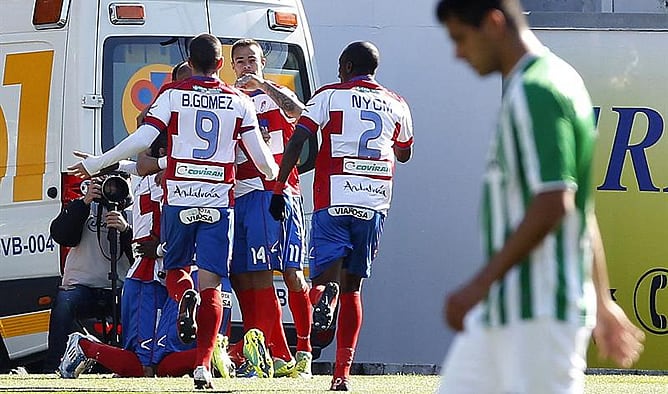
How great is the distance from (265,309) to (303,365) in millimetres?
454

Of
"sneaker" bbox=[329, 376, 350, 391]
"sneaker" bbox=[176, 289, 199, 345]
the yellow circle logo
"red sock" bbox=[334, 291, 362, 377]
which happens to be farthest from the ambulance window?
"sneaker" bbox=[329, 376, 350, 391]

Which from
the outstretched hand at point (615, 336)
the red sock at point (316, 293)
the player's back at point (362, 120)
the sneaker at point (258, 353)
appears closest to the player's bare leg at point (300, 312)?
the sneaker at point (258, 353)

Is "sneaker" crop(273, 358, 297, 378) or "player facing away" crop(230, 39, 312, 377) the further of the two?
"sneaker" crop(273, 358, 297, 378)

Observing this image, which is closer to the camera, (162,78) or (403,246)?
(162,78)

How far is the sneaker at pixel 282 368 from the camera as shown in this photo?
392 inches

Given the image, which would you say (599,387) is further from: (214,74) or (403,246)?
(403,246)

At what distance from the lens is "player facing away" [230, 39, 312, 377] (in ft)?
32.1

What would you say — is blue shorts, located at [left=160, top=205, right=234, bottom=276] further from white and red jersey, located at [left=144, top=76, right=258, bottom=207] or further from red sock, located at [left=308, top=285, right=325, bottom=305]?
red sock, located at [left=308, top=285, right=325, bottom=305]

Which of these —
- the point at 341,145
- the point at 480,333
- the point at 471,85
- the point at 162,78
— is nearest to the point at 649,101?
the point at 471,85

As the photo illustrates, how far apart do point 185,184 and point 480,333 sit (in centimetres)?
461

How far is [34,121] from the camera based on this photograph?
36.7ft

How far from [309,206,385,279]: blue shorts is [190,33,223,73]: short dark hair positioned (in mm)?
1044

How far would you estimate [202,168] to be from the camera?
8.74 m

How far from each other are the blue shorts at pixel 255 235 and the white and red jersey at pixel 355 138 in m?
0.76
